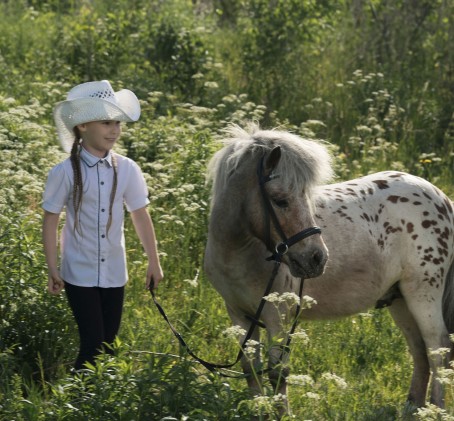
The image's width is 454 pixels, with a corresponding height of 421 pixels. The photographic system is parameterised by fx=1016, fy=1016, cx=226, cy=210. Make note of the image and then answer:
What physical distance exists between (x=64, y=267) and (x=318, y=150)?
1.41 metres

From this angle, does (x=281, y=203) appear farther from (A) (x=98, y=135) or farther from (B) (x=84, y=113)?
(B) (x=84, y=113)

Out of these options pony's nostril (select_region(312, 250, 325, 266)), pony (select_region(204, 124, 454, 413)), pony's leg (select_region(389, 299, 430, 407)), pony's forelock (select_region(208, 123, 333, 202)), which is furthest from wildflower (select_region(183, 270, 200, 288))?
pony's nostril (select_region(312, 250, 325, 266))

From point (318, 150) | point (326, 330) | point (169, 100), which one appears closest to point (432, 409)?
point (318, 150)

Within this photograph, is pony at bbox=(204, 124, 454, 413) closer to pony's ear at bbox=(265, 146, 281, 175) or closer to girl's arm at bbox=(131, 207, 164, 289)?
pony's ear at bbox=(265, 146, 281, 175)

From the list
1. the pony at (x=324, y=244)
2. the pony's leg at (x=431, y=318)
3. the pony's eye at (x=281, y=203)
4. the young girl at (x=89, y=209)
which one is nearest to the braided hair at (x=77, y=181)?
the young girl at (x=89, y=209)

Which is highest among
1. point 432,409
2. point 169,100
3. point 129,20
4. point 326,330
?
point 129,20

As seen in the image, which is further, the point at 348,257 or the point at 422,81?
the point at 422,81

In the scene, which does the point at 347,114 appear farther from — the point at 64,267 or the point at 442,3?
the point at 64,267

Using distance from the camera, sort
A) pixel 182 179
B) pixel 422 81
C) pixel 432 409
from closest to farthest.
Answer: pixel 432 409 < pixel 182 179 < pixel 422 81

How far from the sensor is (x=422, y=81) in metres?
12.3

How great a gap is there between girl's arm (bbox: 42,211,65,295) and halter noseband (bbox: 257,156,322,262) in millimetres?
1029

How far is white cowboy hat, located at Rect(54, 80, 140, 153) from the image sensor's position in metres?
5.00

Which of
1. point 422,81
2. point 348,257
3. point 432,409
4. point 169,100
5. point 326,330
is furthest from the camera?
point 422,81

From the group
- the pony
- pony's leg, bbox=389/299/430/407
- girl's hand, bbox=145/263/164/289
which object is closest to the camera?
the pony
